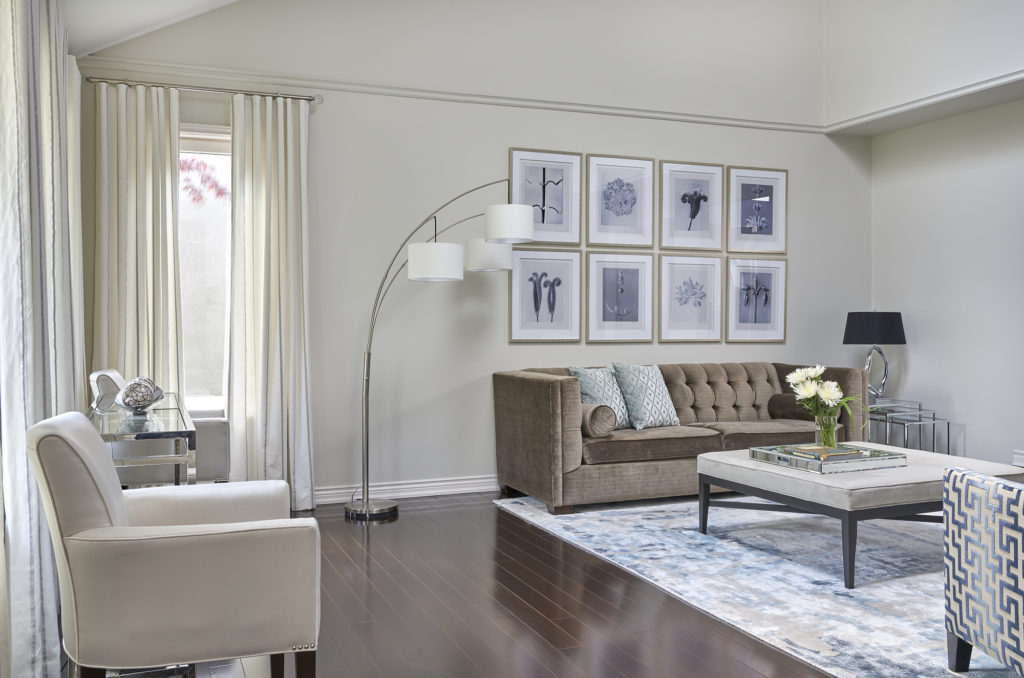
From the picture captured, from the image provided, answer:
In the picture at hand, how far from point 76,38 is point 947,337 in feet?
20.8

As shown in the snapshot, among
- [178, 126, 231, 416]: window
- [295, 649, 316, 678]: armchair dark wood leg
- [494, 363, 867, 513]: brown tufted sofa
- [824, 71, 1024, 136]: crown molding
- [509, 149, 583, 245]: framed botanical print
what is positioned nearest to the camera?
[295, 649, 316, 678]: armchair dark wood leg

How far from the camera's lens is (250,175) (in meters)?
5.14

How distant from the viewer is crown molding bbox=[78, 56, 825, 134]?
4.98 metres

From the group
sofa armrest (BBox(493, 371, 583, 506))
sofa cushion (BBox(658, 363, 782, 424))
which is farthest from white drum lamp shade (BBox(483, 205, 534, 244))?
sofa cushion (BBox(658, 363, 782, 424))

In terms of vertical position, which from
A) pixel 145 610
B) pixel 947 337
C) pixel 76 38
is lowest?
pixel 145 610

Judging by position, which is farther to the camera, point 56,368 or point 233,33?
point 233,33

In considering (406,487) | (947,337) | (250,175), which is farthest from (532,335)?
(947,337)

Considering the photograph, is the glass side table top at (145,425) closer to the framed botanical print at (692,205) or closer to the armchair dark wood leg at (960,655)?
the armchair dark wood leg at (960,655)

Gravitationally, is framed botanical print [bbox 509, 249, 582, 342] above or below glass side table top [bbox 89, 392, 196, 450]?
above

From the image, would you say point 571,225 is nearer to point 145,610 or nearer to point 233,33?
point 233,33

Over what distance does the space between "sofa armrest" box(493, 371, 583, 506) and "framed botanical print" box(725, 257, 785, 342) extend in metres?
2.04

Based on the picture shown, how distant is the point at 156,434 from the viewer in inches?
107

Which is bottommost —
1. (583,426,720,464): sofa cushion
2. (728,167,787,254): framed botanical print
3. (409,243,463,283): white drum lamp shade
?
(583,426,720,464): sofa cushion

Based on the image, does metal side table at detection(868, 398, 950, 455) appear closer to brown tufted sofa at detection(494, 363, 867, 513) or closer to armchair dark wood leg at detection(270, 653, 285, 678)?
brown tufted sofa at detection(494, 363, 867, 513)
